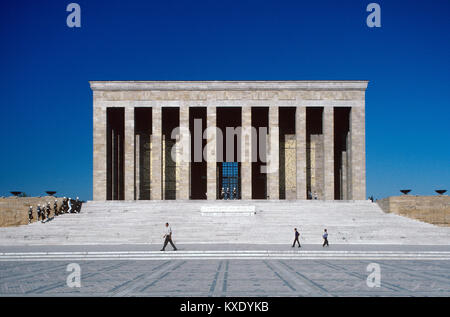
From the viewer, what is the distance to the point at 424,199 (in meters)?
32.9

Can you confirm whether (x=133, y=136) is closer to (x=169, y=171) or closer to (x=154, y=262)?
(x=169, y=171)

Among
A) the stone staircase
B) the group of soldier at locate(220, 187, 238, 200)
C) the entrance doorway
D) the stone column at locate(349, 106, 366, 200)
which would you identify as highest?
the stone column at locate(349, 106, 366, 200)

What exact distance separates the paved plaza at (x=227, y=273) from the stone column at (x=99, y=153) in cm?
2143

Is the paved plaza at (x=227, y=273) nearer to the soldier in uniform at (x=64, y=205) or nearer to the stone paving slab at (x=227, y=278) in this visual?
the stone paving slab at (x=227, y=278)

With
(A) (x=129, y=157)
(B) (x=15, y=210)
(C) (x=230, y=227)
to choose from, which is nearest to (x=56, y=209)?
(B) (x=15, y=210)

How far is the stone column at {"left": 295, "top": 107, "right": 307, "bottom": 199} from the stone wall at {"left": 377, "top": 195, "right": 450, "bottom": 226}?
8.88 m

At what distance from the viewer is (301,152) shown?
4022 centimetres

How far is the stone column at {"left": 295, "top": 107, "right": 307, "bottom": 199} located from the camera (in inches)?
1577

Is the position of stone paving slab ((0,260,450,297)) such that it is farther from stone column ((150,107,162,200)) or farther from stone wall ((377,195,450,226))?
stone column ((150,107,162,200))

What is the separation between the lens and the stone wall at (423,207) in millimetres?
32594

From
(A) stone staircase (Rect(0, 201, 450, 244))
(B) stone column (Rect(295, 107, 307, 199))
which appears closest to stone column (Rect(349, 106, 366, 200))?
(B) stone column (Rect(295, 107, 307, 199))

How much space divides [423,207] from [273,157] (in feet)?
44.4
